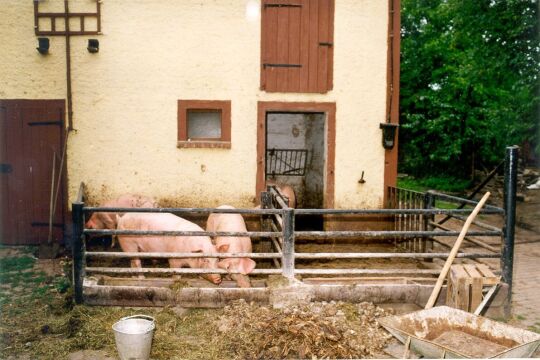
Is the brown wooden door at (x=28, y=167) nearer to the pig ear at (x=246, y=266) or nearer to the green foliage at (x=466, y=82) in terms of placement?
the pig ear at (x=246, y=266)

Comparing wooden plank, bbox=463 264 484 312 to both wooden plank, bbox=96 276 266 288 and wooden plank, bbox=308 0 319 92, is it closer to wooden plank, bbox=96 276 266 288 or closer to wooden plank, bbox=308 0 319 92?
wooden plank, bbox=96 276 266 288

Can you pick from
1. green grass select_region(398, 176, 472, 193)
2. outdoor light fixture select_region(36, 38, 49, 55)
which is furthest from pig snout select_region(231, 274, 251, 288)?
green grass select_region(398, 176, 472, 193)

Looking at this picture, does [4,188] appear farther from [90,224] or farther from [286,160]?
[286,160]

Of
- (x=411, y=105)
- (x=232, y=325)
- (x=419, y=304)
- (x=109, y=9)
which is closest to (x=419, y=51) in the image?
(x=411, y=105)

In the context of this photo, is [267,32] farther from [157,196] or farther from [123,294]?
[123,294]

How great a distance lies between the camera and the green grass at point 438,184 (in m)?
19.4

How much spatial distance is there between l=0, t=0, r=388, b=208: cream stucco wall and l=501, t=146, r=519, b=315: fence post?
4.00 m

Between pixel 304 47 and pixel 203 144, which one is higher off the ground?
pixel 304 47

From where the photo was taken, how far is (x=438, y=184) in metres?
20.4

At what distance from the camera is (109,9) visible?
28.0 feet

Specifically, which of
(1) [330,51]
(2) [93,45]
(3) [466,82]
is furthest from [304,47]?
(3) [466,82]

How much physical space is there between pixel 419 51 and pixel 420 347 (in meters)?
19.0

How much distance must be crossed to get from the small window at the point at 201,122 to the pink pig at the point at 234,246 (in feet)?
5.37

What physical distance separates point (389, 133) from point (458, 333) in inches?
198
